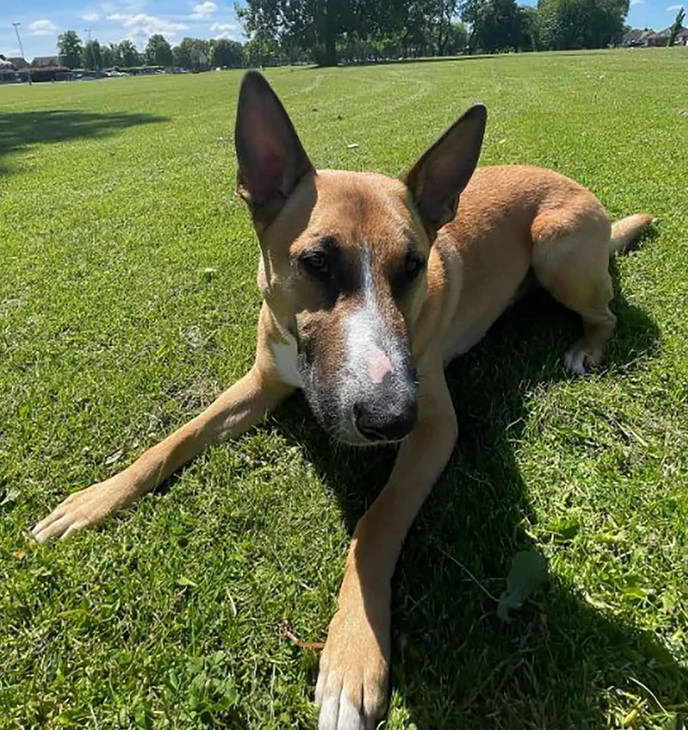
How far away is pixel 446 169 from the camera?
275 cm

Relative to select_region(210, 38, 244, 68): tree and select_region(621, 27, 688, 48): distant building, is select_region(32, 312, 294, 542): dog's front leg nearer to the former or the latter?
select_region(621, 27, 688, 48): distant building

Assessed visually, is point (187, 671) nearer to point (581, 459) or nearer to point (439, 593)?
point (439, 593)

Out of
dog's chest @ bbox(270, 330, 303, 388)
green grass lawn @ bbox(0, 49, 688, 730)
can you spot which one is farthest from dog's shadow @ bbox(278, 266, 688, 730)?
dog's chest @ bbox(270, 330, 303, 388)

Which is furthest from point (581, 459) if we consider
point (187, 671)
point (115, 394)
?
point (115, 394)

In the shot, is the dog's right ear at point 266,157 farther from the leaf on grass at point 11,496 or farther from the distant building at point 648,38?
the distant building at point 648,38

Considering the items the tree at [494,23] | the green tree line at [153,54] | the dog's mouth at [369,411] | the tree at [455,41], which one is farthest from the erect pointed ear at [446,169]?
the green tree line at [153,54]

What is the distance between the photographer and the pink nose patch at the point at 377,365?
1.84 m

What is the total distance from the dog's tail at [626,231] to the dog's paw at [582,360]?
Answer: 1418mm

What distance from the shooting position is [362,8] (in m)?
63.0

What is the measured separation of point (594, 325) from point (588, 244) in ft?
1.68

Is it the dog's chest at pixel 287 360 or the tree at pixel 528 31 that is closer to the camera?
the dog's chest at pixel 287 360

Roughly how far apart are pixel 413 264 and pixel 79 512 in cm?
166

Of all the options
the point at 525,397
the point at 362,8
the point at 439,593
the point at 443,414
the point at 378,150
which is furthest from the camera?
the point at 362,8

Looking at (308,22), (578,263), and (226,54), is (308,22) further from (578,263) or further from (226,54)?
(226,54)
